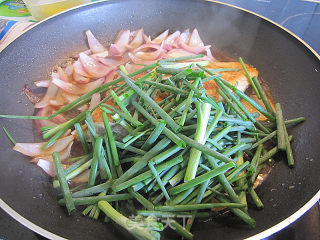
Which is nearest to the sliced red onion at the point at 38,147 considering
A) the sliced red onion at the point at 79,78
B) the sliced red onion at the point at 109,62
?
the sliced red onion at the point at 79,78

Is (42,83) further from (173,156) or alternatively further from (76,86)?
(173,156)

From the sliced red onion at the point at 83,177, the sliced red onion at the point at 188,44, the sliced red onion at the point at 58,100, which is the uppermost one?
the sliced red onion at the point at 188,44

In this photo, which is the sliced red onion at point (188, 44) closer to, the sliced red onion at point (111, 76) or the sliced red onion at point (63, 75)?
the sliced red onion at point (111, 76)

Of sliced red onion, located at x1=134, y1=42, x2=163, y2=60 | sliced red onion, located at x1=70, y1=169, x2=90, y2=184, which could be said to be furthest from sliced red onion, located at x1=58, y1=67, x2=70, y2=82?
sliced red onion, located at x1=70, y1=169, x2=90, y2=184

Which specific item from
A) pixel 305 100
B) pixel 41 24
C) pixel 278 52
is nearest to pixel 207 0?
pixel 278 52

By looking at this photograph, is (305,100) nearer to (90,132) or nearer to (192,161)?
(192,161)

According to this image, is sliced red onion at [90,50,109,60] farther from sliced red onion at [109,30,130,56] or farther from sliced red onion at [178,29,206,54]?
sliced red onion at [178,29,206,54]
